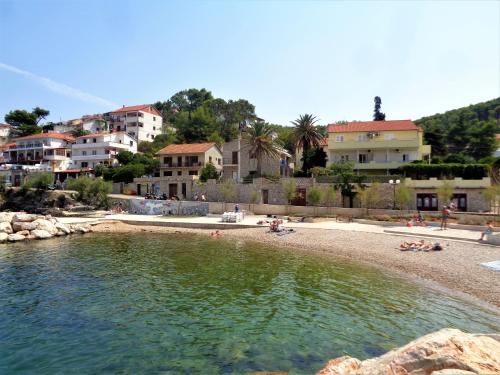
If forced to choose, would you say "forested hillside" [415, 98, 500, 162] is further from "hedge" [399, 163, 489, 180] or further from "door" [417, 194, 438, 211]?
"door" [417, 194, 438, 211]

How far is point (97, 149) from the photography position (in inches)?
3196

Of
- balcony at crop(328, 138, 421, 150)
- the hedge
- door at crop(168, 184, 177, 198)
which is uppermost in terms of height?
balcony at crop(328, 138, 421, 150)

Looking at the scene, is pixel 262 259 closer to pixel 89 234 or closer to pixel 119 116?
pixel 89 234

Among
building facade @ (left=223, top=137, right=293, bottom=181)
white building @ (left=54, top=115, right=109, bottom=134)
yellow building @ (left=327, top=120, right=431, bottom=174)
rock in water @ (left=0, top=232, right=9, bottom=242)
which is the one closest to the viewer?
rock in water @ (left=0, top=232, right=9, bottom=242)

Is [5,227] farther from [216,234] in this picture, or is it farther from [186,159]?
[186,159]

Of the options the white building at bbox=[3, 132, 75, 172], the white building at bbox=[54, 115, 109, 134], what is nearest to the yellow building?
the white building at bbox=[3, 132, 75, 172]

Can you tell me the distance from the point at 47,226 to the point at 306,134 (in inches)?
1623

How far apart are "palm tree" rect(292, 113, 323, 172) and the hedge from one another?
57.3 feet

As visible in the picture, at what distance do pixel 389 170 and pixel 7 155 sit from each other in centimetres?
10161

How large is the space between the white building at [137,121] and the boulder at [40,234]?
68317mm

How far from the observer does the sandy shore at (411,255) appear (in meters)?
18.3

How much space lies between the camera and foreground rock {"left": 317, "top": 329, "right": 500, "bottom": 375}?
6418mm

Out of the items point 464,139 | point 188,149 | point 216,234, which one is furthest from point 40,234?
point 464,139

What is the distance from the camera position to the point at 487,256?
22906 mm
